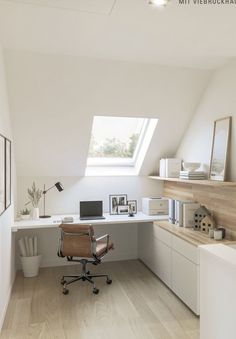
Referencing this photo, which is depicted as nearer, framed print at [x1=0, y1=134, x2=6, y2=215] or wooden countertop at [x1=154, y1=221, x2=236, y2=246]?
framed print at [x1=0, y1=134, x2=6, y2=215]

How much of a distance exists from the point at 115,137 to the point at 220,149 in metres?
1.67

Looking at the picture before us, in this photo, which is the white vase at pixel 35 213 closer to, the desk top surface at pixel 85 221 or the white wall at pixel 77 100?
the desk top surface at pixel 85 221

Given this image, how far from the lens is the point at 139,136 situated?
13.8 feet

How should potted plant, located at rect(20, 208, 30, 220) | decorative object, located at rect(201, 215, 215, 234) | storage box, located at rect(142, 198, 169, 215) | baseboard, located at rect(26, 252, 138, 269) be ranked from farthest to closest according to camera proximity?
baseboard, located at rect(26, 252, 138, 269) → storage box, located at rect(142, 198, 169, 215) → potted plant, located at rect(20, 208, 30, 220) → decorative object, located at rect(201, 215, 215, 234)

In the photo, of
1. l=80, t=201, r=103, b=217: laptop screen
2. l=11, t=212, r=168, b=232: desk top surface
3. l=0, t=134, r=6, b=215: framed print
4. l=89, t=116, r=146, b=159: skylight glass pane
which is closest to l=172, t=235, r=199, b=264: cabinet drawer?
l=11, t=212, r=168, b=232: desk top surface

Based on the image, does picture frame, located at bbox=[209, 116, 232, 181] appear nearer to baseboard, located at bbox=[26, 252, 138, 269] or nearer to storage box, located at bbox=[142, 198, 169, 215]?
storage box, located at bbox=[142, 198, 169, 215]

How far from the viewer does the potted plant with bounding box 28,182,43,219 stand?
3.81 metres

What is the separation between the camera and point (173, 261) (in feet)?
10.3

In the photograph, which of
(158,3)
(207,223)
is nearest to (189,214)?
(207,223)

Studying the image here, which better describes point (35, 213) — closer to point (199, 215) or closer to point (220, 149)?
point (199, 215)

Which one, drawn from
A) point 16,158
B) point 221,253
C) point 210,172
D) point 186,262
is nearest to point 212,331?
point 221,253

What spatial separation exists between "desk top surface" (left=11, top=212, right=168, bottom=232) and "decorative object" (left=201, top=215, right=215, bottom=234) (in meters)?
0.74

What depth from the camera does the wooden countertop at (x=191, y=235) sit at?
2787 mm

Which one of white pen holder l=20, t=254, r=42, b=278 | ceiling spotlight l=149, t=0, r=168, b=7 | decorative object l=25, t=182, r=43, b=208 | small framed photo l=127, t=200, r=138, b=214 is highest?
ceiling spotlight l=149, t=0, r=168, b=7
